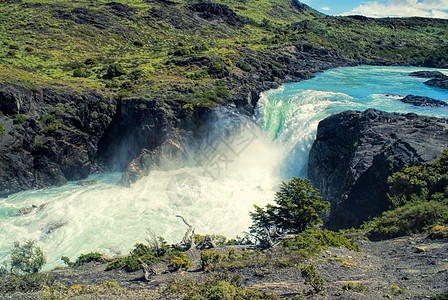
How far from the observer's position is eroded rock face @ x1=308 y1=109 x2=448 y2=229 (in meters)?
24.3

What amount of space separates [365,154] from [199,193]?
17.0 metres

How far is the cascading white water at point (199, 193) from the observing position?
2831cm

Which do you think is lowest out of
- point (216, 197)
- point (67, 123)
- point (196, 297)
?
point (216, 197)

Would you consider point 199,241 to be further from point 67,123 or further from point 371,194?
point 67,123

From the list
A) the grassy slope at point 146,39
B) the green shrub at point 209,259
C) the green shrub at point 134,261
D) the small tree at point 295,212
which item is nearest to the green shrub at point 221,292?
the green shrub at point 209,259

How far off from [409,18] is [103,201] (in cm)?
13391

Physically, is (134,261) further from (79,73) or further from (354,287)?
(79,73)

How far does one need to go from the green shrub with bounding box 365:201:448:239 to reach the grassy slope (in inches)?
1288

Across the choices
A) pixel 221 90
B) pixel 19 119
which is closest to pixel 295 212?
pixel 221 90

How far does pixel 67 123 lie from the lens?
37219mm

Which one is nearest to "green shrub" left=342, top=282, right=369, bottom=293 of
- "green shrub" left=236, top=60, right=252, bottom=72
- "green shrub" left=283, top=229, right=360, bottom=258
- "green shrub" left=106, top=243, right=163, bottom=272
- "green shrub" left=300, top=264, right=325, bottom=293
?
"green shrub" left=300, top=264, right=325, bottom=293

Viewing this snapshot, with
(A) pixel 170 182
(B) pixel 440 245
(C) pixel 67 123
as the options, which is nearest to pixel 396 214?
(B) pixel 440 245

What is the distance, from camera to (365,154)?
2736 cm

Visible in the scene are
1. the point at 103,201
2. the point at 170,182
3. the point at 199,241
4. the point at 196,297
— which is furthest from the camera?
the point at 170,182
